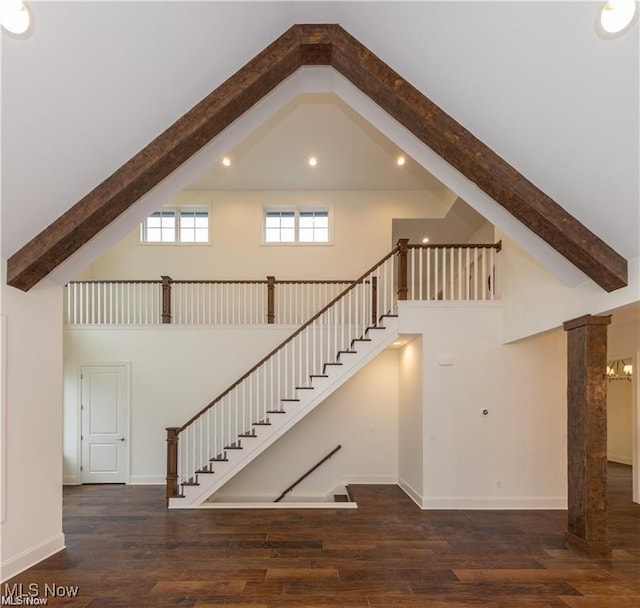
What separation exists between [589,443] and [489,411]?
6.68 feet

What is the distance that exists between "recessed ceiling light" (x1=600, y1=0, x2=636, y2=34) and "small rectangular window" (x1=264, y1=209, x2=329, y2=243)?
7831mm

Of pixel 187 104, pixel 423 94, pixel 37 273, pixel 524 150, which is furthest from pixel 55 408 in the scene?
pixel 524 150

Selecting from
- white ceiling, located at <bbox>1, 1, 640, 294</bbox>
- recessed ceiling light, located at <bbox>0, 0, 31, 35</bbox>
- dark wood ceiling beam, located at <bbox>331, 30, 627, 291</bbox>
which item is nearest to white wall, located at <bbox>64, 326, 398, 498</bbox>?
white ceiling, located at <bbox>1, 1, 640, 294</bbox>

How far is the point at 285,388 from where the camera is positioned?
7.91m

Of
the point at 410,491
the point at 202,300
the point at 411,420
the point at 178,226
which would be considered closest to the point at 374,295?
the point at 411,420

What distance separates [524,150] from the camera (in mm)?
4238

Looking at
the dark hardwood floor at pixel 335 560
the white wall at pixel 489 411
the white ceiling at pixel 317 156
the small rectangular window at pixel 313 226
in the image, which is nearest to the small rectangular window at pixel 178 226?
the white ceiling at pixel 317 156

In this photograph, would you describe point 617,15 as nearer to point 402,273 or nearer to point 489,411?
point 402,273

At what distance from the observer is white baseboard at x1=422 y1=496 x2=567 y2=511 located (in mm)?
6859

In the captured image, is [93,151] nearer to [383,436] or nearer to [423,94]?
[423,94]

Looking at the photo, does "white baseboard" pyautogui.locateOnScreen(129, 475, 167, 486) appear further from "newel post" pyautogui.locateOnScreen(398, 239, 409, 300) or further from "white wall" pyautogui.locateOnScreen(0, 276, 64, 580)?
"newel post" pyautogui.locateOnScreen(398, 239, 409, 300)

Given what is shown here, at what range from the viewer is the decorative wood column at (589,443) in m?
5.00

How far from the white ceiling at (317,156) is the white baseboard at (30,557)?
21.2 ft

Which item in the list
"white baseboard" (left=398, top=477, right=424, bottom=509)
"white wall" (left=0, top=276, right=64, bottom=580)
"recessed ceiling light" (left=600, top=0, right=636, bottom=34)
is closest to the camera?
"recessed ceiling light" (left=600, top=0, right=636, bottom=34)
